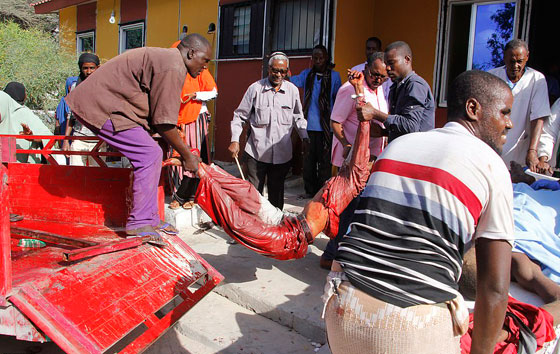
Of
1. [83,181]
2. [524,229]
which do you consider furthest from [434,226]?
[83,181]

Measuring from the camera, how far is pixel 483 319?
1.63 meters

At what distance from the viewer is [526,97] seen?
442 cm

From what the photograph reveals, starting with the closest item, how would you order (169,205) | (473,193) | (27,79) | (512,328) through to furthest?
(473,193), (512,328), (169,205), (27,79)

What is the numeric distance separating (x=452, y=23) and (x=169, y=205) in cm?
506

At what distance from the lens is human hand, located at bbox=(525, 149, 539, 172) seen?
4.29 meters

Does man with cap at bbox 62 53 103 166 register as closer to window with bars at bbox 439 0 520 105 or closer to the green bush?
the green bush

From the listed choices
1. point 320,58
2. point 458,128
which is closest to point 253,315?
point 458,128

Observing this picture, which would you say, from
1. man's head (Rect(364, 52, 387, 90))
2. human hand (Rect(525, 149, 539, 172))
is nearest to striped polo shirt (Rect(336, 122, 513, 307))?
man's head (Rect(364, 52, 387, 90))

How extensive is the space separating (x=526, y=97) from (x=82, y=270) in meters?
4.19

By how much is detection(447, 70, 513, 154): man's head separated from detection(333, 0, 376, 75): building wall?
19.1ft

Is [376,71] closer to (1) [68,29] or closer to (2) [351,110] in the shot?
(2) [351,110]

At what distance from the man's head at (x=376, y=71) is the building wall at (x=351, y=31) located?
3.17 metres

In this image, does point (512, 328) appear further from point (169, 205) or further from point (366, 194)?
point (169, 205)

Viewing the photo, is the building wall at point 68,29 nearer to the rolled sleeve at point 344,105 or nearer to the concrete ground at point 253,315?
the concrete ground at point 253,315
